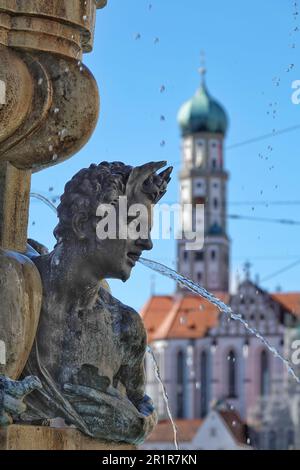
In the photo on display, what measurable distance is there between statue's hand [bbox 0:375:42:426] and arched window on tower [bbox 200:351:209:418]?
96500mm

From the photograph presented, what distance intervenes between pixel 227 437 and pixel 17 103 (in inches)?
2975

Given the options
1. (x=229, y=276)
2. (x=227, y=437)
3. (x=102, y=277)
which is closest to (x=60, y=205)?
(x=102, y=277)

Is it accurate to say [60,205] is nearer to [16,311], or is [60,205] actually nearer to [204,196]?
[16,311]

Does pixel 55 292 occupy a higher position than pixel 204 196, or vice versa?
pixel 204 196

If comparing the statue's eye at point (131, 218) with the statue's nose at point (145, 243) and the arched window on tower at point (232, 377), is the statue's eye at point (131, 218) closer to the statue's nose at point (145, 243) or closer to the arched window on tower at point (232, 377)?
the statue's nose at point (145, 243)

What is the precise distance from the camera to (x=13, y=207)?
6164mm

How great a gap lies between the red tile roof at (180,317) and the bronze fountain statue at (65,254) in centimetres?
9603

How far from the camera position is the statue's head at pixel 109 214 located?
19.5ft

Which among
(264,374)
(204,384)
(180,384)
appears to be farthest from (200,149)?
(264,374)

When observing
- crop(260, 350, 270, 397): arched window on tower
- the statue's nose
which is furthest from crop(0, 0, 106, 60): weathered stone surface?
crop(260, 350, 270, 397): arched window on tower

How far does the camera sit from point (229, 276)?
116 m

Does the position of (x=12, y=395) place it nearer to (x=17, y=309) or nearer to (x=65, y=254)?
(x=17, y=309)

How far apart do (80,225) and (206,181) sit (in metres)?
117

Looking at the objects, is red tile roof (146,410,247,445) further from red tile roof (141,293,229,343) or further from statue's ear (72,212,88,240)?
statue's ear (72,212,88,240)
